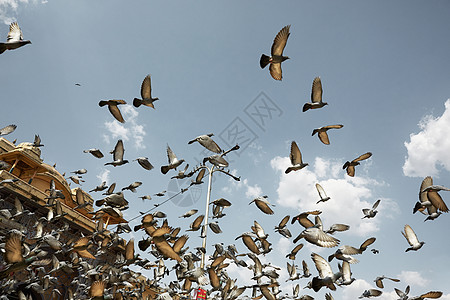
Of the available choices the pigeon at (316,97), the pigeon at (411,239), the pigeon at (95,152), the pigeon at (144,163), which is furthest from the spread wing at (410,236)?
the pigeon at (95,152)

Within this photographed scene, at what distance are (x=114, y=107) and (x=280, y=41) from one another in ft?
11.8

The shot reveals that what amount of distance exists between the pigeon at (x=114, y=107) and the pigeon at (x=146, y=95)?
300mm

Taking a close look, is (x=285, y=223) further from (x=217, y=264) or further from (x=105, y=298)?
(x=105, y=298)

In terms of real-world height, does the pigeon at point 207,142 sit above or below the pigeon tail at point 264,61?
below

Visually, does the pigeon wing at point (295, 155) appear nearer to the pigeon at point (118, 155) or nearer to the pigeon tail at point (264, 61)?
the pigeon tail at point (264, 61)

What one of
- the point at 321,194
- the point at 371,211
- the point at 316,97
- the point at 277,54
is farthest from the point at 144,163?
the point at 371,211

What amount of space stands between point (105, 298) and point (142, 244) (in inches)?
41.2

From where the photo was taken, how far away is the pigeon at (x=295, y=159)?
19.1 feet

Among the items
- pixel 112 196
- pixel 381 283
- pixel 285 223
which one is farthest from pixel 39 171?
pixel 381 283

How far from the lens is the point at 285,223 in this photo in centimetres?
689

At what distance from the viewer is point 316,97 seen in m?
5.65

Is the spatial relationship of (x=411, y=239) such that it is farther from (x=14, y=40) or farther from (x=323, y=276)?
(x=14, y=40)

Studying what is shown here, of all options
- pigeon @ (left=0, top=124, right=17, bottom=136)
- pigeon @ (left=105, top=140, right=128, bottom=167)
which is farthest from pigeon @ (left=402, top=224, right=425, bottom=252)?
pigeon @ (left=0, top=124, right=17, bottom=136)

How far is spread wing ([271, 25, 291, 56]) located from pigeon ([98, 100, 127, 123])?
→ 320 centimetres
